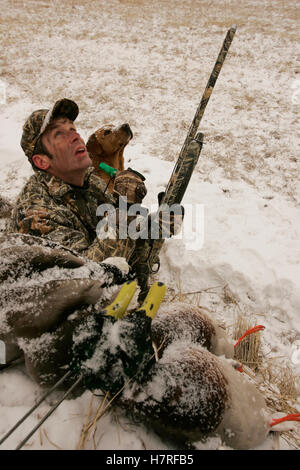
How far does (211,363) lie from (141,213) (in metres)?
1.78

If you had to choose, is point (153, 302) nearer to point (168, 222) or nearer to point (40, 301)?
point (40, 301)

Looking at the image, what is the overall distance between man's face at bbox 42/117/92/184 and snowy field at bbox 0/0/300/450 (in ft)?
5.19

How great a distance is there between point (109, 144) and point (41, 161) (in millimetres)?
1284

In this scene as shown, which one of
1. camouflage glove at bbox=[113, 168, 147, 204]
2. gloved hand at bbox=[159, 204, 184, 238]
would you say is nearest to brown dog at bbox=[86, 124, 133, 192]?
camouflage glove at bbox=[113, 168, 147, 204]

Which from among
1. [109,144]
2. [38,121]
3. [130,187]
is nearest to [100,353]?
[130,187]

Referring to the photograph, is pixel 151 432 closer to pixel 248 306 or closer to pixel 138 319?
pixel 138 319

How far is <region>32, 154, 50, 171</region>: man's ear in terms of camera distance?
238 cm

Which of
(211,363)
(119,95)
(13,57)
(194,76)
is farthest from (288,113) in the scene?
(13,57)

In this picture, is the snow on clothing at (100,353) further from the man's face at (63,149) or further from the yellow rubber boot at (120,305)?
the man's face at (63,149)

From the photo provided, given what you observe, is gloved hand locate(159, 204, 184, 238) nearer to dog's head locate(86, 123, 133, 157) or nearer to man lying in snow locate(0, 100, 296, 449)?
man lying in snow locate(0, 100, 296, 449)

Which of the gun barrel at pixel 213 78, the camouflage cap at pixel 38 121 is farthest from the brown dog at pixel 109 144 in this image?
the gun barrel at pixel 213 78

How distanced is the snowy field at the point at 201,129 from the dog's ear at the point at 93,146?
1.09 m

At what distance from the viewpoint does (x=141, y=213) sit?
2.81 metres

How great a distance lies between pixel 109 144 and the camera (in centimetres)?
346
